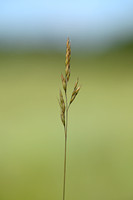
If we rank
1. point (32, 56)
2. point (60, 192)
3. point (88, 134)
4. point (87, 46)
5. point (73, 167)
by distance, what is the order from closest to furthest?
1. point (60, 192)
2. point (73, 167)
3. point (88, 134)
4. point (32, 56)
5. point (87, 46)

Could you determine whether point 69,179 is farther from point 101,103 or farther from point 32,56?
point 32,56

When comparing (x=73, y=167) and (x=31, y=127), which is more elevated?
(x=31, y=127)

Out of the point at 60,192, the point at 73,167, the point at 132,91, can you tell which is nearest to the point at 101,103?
the point at 132,91

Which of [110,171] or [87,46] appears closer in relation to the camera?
[110,171]

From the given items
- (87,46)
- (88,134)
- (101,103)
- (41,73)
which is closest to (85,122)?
(88,134)

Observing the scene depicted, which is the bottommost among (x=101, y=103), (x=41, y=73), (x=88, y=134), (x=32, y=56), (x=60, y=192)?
(x=60, y=192)

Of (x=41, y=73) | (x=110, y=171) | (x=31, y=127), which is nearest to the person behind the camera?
(x=110, y=171)
